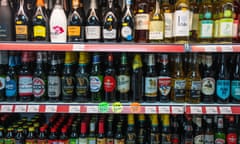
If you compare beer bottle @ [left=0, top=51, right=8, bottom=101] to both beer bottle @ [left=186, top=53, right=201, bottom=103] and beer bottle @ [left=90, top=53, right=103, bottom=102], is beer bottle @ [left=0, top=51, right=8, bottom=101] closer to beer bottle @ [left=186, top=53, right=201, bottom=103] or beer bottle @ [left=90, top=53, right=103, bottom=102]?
beer bottle @ [left=90, top=53, right=103, bottom=102]

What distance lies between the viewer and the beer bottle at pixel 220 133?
1440 mm

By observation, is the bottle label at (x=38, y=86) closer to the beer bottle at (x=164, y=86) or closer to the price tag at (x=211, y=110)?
the beer bottle at (x=164, y=86)

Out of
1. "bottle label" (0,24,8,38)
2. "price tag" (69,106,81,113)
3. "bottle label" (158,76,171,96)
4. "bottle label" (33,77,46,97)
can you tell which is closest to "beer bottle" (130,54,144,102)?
"bottle label" (158,76,171,96)

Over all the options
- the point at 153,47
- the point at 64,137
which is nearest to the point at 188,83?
the point at 153,47

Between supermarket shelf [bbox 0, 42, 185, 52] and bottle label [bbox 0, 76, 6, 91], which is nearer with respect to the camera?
supermarket shelf [bbox 0, 42, 185, 52]

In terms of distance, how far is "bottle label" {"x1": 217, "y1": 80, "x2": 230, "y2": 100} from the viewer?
137cm

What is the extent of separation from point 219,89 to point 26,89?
115 centimetres

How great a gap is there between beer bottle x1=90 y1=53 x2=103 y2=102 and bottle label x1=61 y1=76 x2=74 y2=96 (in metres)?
0.12

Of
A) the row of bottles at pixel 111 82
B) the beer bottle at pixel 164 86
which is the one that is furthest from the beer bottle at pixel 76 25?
the beer bottle at pixel 164 86

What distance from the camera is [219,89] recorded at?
4.52ft

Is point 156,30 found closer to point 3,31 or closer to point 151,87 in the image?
point 151,87

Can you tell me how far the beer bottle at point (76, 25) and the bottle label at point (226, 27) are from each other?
824mm

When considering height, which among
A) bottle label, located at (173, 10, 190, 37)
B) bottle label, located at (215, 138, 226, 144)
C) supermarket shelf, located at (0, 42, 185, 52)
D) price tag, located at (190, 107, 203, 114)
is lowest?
bottle label, located at (215, 138, 226, 144)

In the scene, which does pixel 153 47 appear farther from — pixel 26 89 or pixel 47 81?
pixel 26 89
